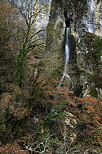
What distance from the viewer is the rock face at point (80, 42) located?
47.2ft

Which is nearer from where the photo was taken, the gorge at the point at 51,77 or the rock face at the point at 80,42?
the gorge at the point at 51,77

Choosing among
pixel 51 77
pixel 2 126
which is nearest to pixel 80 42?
pixel 51 77

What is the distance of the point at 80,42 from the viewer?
15.9 meters

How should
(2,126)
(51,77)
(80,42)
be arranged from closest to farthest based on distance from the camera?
(2,126) < (51,77) < (80,42)

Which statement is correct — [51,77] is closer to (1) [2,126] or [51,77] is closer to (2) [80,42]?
(1) [2,126]

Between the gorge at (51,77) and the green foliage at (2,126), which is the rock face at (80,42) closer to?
the gorge at (51,77)

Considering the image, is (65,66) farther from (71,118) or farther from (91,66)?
(71,118)

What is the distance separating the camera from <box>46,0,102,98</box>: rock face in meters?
14.4

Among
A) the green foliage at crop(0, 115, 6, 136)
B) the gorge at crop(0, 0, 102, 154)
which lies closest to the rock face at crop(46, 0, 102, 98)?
the gorge at crop(0, 0, 102, 154)

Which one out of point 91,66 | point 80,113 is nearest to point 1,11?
point 80,113

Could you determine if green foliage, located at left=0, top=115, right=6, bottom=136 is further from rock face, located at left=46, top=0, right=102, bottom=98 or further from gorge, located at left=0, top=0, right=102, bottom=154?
rock face, located at left=46, top=0, right=102, bottom=98

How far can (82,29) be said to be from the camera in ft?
54.2

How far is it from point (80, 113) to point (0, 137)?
501 cm

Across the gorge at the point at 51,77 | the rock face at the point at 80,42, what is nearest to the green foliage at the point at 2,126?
the gorge at the point at 51,77
